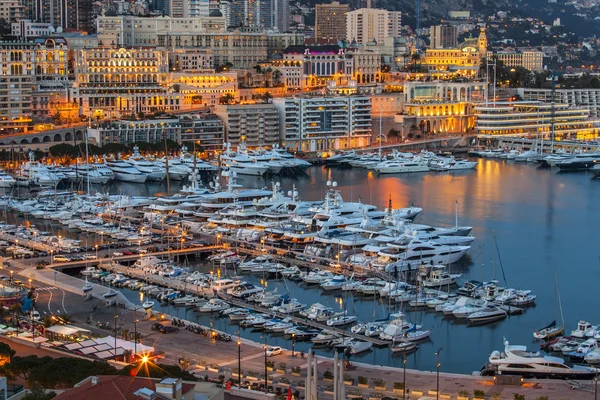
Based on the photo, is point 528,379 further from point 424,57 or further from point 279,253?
point 424,57

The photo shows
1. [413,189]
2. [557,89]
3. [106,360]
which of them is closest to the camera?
[106,360]

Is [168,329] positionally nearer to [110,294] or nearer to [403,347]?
[110,294]

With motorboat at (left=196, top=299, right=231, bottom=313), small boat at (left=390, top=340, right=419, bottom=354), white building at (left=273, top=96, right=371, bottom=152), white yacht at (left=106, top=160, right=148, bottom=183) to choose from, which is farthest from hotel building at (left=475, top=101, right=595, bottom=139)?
small boat at (left=390, top=340, right=419, bottom=354)

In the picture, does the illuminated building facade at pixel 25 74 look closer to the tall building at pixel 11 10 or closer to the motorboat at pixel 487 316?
the tall building at pixel 11 10

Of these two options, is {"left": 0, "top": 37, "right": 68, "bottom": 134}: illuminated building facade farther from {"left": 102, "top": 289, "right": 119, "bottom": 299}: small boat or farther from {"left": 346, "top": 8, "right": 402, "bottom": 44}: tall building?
{"left": 346, "top": 8, "right": 402, "bottom": 44}: tall building

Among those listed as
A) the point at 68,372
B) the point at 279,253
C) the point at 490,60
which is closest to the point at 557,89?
the point at 490,60

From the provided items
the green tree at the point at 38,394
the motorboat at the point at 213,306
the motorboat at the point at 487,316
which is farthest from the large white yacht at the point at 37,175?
the green tree at the point at 38,394
